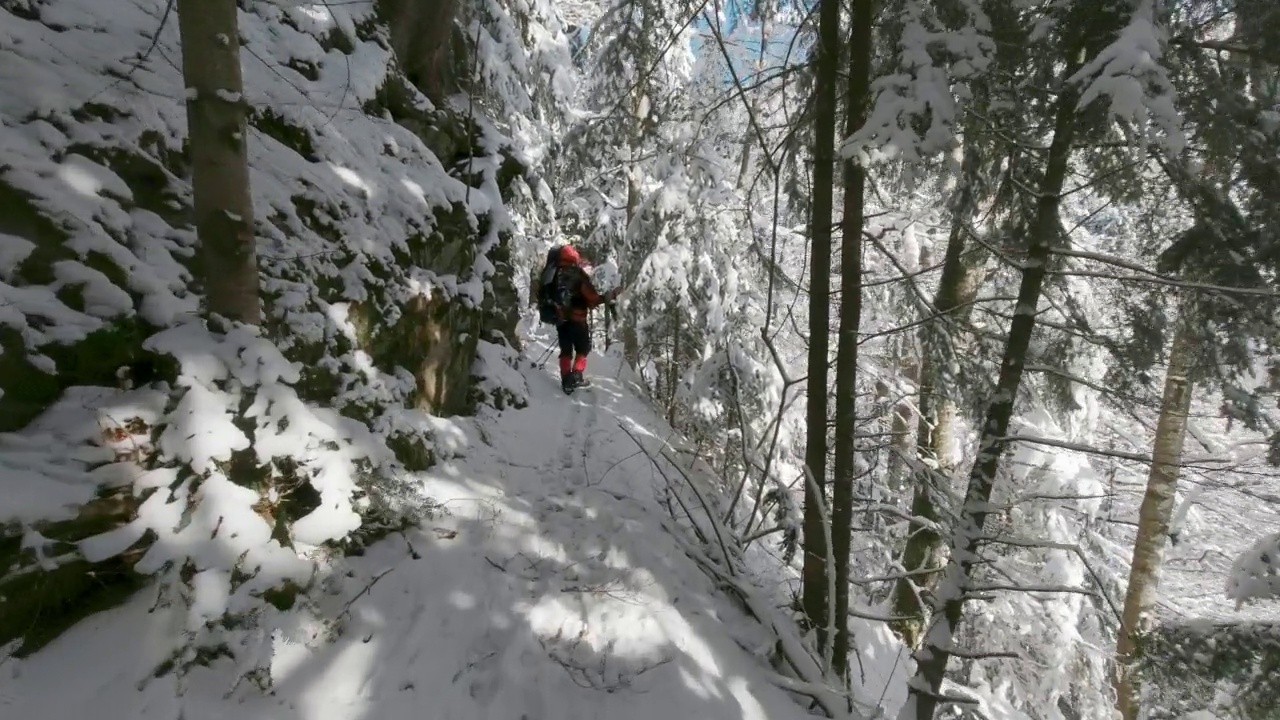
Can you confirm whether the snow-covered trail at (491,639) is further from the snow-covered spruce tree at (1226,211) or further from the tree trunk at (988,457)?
the snow-covered spruce tree at (1226,211)

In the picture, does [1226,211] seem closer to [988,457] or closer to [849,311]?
[988,457]

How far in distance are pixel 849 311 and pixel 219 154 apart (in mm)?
3457

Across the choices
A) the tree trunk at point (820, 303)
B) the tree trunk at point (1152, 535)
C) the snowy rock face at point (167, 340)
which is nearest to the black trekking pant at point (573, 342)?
the snowy rock face at point (167, 340)

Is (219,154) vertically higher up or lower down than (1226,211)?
lower down

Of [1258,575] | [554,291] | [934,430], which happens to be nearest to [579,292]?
[554,291]

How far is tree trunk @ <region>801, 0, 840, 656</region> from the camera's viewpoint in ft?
11.6

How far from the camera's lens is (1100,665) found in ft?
33.7

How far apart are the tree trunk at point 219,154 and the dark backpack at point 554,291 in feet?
17.6

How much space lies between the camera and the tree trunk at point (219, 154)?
2.42m

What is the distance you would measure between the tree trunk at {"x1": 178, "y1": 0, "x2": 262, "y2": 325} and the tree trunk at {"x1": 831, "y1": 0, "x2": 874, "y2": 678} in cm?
313

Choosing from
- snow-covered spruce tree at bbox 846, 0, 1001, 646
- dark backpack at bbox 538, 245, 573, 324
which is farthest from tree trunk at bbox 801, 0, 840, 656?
dark backpack at bbox 538, 245, 573, 324

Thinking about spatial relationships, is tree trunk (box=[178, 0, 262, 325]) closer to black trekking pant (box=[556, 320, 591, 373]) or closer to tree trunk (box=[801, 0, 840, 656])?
tree trunk (box=[801, 0, 840, 656])

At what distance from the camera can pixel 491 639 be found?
3154 millimetres

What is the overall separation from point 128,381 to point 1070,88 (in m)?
4.83
